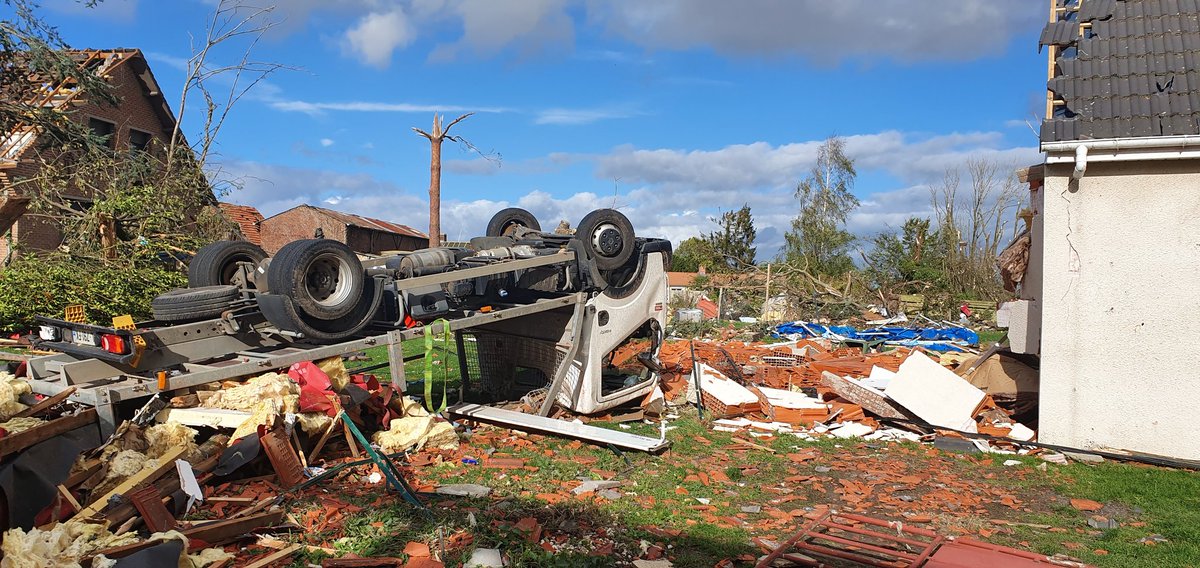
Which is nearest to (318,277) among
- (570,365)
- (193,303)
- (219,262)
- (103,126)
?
(193,303)

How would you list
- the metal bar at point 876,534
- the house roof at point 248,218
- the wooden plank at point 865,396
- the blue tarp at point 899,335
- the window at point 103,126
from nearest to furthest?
the metal bar at point 876,534, the wooden plank at point 865,396, the blue tarp at point 899,335, the window at point 103,126, the house roof at point 248,218

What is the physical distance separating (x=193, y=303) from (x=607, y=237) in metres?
4.43

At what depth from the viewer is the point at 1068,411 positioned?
774 cm

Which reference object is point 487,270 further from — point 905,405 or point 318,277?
point 905,405

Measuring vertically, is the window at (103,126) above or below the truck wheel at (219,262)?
above

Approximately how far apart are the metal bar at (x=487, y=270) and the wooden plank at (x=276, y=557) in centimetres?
303

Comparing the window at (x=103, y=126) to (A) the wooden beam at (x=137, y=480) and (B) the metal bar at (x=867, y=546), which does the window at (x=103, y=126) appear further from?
(B) the metal bar at (x=867, y=546)

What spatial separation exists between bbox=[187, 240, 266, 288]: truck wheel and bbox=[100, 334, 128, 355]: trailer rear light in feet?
4.62

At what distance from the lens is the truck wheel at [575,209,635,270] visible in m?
8.77

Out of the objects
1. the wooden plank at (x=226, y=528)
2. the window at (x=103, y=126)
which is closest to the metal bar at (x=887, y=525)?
the wooden plank at (x=226, y=528)

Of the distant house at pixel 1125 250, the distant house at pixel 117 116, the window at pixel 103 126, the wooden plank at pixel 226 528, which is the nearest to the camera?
the wooden plank at pixel 226 528

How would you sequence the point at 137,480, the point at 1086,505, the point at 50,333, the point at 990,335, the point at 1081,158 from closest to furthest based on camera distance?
the point at 137,480 → the point at 50,333 → the point at 1086,505 → the point at 1081,158 → the point at 990,335

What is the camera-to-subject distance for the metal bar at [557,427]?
7461mm

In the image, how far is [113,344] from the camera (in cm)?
542
